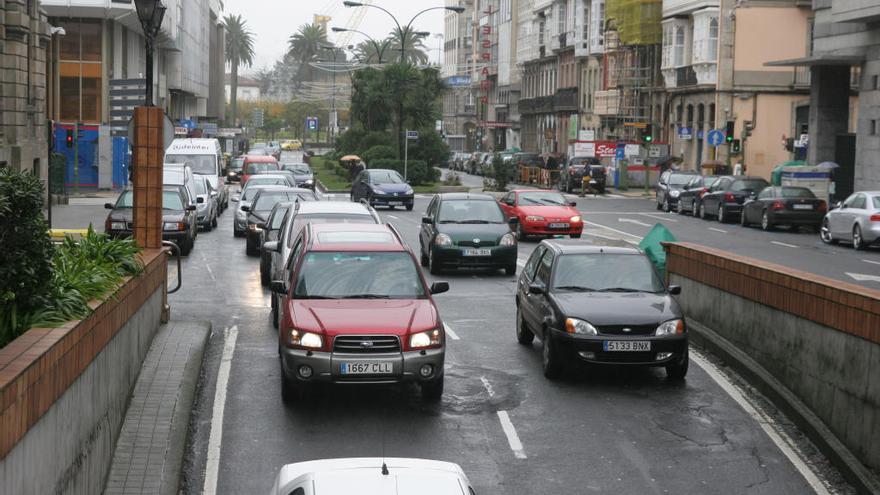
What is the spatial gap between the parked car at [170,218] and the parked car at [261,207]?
1.39 m

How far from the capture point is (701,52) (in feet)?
217

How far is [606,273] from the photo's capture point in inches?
596

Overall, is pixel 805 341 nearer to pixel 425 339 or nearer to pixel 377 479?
pixel 425 339

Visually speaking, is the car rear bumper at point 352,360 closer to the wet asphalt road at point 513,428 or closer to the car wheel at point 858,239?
the wet asphalt road at point 513,428

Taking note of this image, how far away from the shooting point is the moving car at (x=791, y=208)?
40.4 meters

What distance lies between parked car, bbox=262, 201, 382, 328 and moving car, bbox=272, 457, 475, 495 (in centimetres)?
1220

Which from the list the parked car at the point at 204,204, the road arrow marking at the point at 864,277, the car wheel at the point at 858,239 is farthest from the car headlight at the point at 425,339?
the parked car at the point at 204,204

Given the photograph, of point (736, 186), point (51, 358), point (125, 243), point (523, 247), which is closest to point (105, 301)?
point (51, 358)

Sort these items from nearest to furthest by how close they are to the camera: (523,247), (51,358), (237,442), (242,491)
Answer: (51,358), (242,491), (237,442), (523,247)

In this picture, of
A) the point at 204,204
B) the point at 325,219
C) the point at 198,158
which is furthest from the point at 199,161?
the point at 325,219

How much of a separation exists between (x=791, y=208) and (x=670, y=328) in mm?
27989

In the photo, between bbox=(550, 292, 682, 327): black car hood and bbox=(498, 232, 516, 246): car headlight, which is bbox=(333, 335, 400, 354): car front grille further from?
bbox=(498, 232, 516, 246): car headlight

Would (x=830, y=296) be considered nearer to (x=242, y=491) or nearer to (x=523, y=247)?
(x=242, y=491)

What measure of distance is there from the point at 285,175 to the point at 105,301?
3452 centimetres
